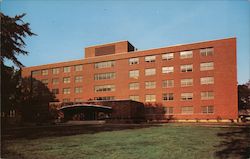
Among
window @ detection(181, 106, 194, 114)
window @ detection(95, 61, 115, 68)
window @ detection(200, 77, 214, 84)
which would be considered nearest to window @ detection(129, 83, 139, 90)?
window @ detection(95, 61, 115, 68)

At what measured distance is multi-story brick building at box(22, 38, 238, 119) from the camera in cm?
4531

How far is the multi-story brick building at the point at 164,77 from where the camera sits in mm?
45312

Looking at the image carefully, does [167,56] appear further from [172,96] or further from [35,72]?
[35,72]

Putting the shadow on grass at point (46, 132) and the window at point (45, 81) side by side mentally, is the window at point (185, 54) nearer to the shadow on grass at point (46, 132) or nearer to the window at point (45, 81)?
the shadow on grass at point (46, 132)

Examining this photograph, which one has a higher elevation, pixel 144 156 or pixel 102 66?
pixel 102 66

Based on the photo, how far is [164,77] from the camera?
50.7m

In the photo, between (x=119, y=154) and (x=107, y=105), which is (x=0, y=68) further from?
(x=107, y=105)

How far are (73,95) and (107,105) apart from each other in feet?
52.5

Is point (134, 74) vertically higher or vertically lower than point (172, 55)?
lower

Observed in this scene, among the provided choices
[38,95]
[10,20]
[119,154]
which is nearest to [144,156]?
[119,154]

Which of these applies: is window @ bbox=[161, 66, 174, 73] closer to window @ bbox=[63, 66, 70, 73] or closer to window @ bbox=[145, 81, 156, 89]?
window @ bbox=[145, 81, 156, 89]

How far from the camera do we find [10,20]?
18.8 metres

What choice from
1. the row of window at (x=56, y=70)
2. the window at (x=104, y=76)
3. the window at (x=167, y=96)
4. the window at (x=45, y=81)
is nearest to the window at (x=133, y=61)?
the window at (x=104, y=76)

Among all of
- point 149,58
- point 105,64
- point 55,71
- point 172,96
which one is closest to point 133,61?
point 149,58
